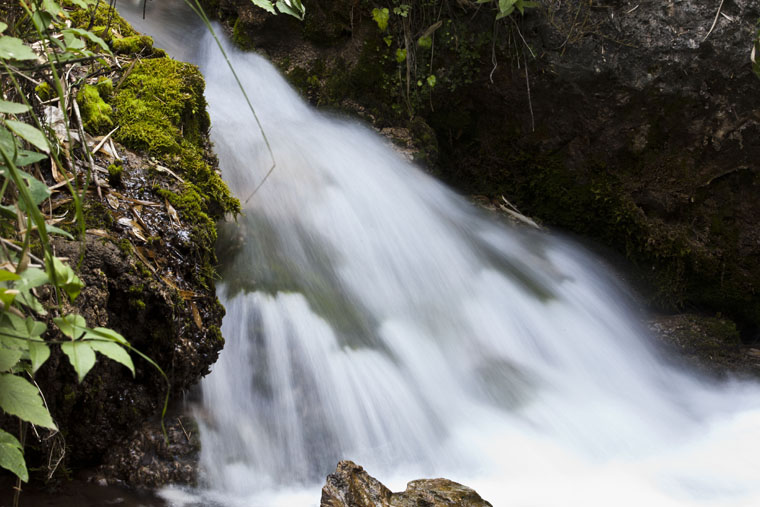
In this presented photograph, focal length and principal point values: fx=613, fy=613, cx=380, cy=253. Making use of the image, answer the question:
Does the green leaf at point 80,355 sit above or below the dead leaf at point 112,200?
below

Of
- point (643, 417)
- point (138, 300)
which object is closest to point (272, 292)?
point (138, 300)

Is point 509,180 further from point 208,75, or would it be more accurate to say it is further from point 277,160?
point 208,75

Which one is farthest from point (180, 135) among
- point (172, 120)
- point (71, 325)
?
point (71, 325)

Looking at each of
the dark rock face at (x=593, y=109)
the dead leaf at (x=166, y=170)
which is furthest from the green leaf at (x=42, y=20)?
the dark rock face at (x=593, y=109)

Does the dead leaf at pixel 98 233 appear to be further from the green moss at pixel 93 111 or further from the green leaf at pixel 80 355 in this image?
the green leaf at pixel 80 355

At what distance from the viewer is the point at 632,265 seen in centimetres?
488

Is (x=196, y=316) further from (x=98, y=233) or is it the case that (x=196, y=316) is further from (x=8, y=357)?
(x=8, y=357)

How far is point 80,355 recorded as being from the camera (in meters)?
1.14

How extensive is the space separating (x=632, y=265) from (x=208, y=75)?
3652 millimetres

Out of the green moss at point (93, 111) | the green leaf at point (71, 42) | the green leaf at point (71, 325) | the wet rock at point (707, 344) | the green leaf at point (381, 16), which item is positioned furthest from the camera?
the green leaf at point (381, 16)

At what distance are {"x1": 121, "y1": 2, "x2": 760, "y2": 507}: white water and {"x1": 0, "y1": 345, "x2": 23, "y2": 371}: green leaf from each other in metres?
1.23

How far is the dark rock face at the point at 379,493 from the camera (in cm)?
194

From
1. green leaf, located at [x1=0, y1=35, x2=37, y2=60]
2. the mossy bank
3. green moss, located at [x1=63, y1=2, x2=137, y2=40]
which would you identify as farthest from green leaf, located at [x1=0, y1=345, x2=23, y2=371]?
green moss, located at [x1=63, y1=2, x2=137, y2=40]

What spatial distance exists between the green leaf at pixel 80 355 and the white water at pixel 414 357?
1336mm
